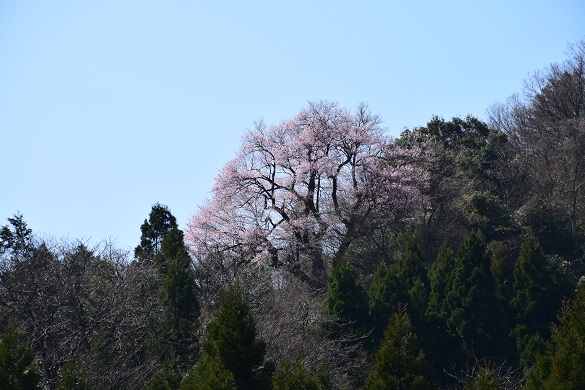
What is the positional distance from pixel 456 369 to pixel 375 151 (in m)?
10.2

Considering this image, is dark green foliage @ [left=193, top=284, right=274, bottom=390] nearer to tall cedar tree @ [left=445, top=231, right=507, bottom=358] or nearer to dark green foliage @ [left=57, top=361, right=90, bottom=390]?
dark green foliage @ [left=57, top=361, right=90, bottom=390]

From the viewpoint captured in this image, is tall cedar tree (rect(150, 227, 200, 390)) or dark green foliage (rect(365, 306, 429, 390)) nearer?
dark green foliage (rect(365, 306, 429, 390))

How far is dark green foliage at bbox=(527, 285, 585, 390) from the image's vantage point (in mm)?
16484

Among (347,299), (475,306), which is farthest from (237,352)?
(475,306)

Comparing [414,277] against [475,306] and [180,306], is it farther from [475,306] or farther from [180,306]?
[180,306]

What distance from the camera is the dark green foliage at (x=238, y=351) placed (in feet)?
57.1

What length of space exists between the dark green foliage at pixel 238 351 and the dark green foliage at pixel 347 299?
776 cm

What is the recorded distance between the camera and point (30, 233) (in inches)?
1375

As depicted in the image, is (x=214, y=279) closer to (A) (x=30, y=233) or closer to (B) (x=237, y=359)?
(B) (x=237, y=359)

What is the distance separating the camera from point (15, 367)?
15.3 m

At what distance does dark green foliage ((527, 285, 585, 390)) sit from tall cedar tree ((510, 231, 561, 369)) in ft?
26.4

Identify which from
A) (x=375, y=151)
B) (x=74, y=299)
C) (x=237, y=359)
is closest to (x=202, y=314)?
(x=74, y=299)

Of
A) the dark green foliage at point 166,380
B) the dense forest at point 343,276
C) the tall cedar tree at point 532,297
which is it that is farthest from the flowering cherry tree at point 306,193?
the dark green foliage at point 166,380

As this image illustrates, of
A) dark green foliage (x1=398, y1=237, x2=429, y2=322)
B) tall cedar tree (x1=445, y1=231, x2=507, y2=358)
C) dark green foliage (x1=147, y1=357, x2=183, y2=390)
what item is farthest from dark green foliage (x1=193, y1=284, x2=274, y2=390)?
tall cedar tree (x1=445, y1=231, x2=507, y2=358)
